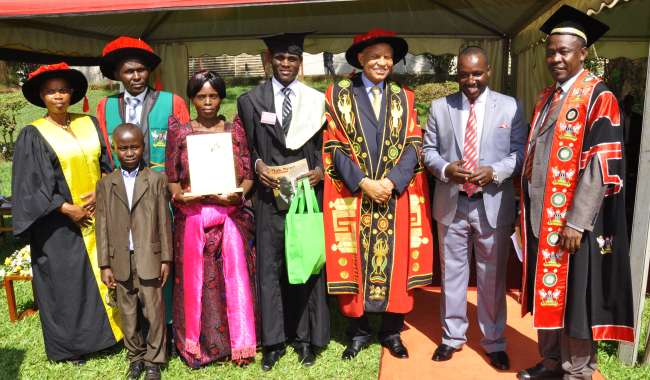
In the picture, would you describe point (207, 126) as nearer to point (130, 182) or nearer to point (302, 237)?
point (130, 182)

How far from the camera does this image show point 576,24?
10.0 ft

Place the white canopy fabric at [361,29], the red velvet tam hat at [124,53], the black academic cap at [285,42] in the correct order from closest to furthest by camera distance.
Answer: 1. the black academic cap at [285,42]
2. the red velvet tam hat at [124,53]
3. the white canopy fabric at [361,29]

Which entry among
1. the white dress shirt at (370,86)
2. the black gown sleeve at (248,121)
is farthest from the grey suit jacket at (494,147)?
the black gown sleeve at (248,121)

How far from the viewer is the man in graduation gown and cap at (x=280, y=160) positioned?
354 cm

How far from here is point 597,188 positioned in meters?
2.88

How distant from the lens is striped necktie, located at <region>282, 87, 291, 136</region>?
3559 millimetres

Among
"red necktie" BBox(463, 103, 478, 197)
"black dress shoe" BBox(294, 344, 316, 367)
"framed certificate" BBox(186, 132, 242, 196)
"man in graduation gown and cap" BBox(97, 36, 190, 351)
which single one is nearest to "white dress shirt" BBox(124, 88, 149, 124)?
"man in graduation gown and cap" BBox(97, 36, 190, 351)

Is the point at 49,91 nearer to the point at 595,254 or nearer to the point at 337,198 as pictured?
the point at 337,198

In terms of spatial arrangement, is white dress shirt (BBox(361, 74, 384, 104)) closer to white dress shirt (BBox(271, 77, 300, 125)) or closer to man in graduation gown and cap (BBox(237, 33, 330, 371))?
man in graduation gown and cap (BBox(237, 33, 330, 371))

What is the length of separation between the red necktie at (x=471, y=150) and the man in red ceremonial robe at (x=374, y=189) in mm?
353

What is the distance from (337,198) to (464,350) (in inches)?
61.1

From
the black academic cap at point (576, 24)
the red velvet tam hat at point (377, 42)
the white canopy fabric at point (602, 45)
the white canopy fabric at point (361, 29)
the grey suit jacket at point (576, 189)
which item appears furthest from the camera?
the white canopy fabric at point (602, 45)

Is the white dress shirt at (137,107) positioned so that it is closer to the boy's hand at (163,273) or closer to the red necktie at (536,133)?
the boy's hand at (163,273)

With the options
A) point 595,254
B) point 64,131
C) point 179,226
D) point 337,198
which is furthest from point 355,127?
point 64,131
